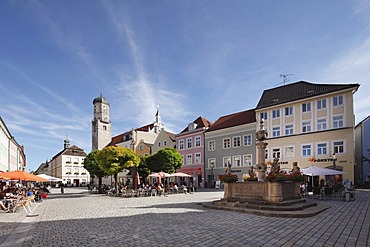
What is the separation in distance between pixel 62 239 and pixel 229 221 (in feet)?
19.1

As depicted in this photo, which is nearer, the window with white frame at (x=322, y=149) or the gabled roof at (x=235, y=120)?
the window with white frame at (x=322, y=149)

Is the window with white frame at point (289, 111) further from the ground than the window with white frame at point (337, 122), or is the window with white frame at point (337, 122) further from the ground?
the window with white frame at point (289, 111)

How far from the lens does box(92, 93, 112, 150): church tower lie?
253 feet

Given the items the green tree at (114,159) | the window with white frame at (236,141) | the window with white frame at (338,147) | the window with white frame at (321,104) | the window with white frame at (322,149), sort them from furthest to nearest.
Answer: the window with white frame at (236,141), the window with white frame at (321,104), the window with white frame at (322,149), the window with white frame at (338,147), the green tree at (114,159)

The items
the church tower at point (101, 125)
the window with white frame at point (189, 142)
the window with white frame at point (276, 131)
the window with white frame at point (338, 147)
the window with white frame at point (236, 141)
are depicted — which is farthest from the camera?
the church tower at point (101, 125)

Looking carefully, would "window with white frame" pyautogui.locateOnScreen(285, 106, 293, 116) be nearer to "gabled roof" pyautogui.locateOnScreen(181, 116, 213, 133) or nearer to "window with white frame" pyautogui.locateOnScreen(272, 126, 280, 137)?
"window with white frame" pyautogui.locateOnScreen(272, 126, 280, 137)

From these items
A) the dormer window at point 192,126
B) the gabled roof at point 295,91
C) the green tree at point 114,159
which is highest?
the gabled roof at point 295,91

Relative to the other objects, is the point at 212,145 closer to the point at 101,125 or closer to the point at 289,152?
the point at 289,152

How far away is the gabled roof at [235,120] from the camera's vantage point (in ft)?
132

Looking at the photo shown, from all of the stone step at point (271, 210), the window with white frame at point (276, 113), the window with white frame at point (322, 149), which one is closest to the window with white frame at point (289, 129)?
the window with white frame at point (276, 113)

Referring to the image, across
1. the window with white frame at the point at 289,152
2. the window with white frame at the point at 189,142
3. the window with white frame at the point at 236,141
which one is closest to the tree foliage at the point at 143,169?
the window with white frame at the point at 236,141

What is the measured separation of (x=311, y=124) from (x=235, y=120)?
11.9 meters

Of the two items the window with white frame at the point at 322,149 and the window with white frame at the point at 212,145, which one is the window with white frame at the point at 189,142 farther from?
the window with white frame at the point at 322,149

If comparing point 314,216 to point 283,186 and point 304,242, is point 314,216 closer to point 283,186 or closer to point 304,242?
point 283,186
